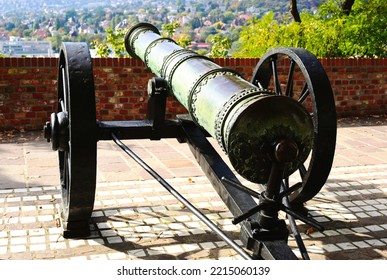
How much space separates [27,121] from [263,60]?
152 inches

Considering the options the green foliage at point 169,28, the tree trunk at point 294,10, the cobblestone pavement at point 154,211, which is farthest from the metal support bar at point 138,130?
the tree trunk at point 294,10

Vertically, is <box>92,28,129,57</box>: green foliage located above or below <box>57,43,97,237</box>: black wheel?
below

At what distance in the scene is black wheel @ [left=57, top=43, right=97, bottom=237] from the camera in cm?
352

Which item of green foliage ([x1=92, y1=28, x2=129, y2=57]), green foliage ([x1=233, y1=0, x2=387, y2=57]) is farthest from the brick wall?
green foliage ([x1=92, y1=28, x2=129, y2=57])

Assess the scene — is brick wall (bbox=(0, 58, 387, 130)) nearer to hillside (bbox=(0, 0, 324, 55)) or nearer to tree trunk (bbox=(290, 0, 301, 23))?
tree trunk (bbox=(290, 0, 301, 23))

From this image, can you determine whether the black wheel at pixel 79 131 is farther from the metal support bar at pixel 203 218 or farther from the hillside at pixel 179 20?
the hillside at pixel 179 20

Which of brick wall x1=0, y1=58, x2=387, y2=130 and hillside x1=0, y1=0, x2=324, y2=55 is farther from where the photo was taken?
hillside x1=0, y1=0, x2=324, y2=55

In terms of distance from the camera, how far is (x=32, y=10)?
3009 cm

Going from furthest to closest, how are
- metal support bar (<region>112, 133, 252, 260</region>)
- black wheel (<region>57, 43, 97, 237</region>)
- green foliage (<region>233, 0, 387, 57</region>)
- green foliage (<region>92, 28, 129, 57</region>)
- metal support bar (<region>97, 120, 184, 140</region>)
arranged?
green foliage (<region>92, 28, 129, 57</region>) < green foliage (<region>233, 0, 387, 57</region>) < metal support bar (<region>97, 120, 184, 140</region>) < black wheel (<region>57, 43, 97, 237</region>) < metal support bar (<region>112, 133, 252, 260</region>)

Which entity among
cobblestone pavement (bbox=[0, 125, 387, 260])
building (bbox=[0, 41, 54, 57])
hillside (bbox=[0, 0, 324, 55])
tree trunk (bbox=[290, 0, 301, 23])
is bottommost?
cobblestone pavement (bbox=[0, 125, 387, 260])

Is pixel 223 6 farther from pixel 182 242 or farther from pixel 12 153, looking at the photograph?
pixel 182 242

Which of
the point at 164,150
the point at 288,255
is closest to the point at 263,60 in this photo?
the point at 288,255

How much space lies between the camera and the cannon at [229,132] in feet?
8.74

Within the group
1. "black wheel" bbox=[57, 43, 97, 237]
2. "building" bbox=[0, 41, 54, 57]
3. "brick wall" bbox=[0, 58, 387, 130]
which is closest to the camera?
"black wheel" bbox=[57, 43, 97, 237]
